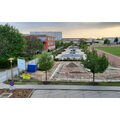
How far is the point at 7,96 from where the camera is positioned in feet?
30.7

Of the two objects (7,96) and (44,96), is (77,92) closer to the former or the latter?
(44,96)

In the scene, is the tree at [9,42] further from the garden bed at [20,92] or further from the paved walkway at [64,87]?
the garden bed at [20,92]

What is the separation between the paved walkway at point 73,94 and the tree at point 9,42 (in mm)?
14313

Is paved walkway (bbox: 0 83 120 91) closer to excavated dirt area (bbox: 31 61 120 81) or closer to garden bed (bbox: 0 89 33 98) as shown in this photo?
garden bed (bbox: 0 89 33 98)

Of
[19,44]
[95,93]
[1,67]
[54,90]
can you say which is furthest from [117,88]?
[19,44]

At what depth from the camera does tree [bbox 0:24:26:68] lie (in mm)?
21594

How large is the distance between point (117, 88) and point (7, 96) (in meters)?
9.05

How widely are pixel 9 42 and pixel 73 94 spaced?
18.0 metres

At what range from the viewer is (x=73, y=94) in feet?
31.7

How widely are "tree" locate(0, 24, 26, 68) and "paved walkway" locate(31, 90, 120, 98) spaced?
14.3 meters

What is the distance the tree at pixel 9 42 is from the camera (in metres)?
21.6

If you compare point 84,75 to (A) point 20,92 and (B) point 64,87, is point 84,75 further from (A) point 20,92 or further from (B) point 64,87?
(A) point 20,92

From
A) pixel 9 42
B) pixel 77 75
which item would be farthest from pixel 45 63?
pixel 9 42

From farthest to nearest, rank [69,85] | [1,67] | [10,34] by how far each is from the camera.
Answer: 1. [10,34]
2. [1,67]
3. [69,85]
